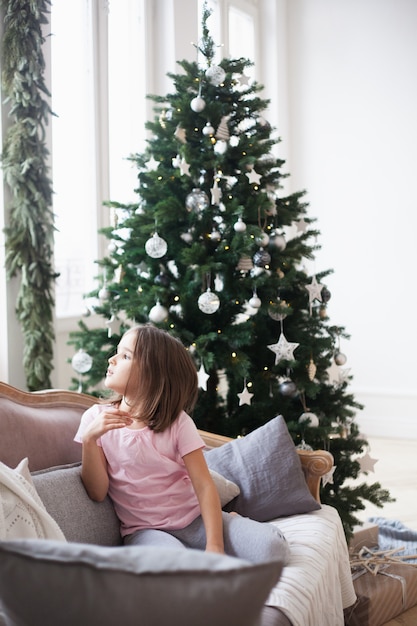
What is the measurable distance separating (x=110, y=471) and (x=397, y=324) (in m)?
3.95

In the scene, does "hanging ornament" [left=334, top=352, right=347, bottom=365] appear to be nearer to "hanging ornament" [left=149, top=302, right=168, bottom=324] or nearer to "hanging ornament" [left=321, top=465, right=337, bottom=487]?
"hanging ornament" [left=321, top=465, right=337, bottom=487]

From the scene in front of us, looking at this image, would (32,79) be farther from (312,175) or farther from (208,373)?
(312,175)

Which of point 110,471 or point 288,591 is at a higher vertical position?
point 110,471

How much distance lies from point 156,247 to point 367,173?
3424 mm

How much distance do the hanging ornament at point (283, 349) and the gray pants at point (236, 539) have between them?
776mm

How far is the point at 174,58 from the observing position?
192 inches

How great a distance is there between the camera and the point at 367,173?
5.85m

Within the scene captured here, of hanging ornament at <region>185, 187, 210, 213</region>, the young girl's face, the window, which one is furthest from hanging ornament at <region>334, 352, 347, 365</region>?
the window

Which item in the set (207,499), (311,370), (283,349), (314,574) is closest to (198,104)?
(283,349)

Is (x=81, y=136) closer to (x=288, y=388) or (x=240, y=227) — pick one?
(x=240, y=227)

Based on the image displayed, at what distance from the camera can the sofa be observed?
3.19ft

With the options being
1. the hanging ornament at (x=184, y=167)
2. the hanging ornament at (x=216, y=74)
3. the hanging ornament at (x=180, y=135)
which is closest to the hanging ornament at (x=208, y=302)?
the hanging ornament at (x=184, y=167)

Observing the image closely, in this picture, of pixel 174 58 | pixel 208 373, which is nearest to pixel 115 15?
pixel 174 58

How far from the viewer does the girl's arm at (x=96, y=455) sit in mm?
2025
